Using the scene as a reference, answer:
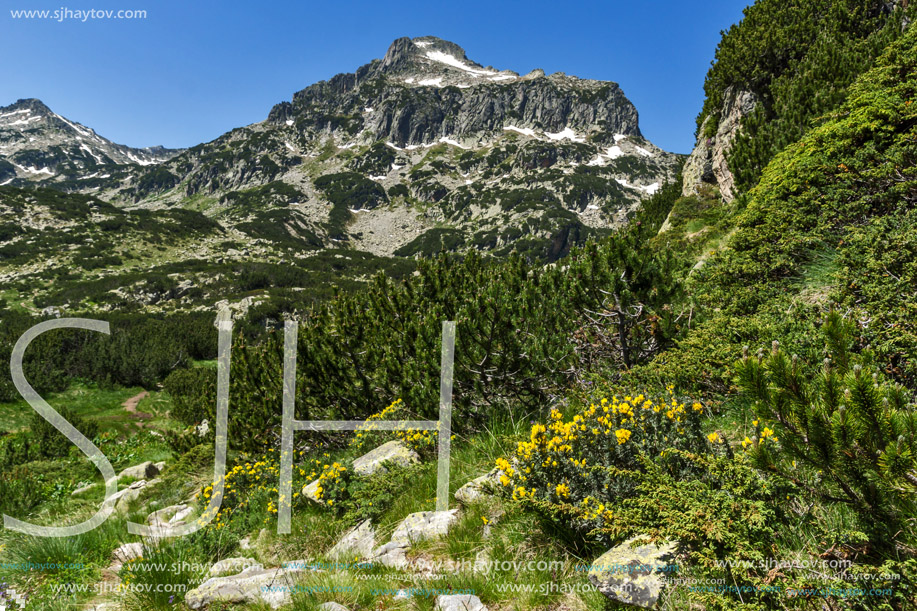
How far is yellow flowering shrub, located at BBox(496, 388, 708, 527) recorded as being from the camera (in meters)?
2.96

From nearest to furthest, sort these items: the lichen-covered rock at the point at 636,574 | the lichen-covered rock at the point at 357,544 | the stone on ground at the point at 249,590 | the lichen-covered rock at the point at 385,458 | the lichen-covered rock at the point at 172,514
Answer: the lichen-covered rock at the point at 636,574 < the stone on ground at the point at 249,590 < the lichen-covered rock at the point at 357,544 < the lichen-covered rock at the point at 385,458 < the lichen-covered rock at the point at 172,514

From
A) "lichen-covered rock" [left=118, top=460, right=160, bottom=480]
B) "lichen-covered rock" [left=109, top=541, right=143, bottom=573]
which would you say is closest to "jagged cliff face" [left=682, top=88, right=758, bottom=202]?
"lichen-covered rock" [left=109, top=541, right=143, bottom=573]

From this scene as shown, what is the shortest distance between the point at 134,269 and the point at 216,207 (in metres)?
119

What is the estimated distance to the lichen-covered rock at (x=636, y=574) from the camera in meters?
2.31

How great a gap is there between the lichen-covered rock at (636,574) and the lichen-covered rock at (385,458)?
3.37 metres

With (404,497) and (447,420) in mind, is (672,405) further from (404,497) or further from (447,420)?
(447,420)

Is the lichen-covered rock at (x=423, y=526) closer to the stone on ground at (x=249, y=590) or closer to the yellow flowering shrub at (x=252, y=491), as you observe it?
the stone on ground at (x=249, y=590)

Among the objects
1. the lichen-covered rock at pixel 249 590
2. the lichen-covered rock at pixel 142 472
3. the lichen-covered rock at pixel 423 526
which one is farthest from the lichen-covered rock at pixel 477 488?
the lichen-covered rock at pixel 142 472

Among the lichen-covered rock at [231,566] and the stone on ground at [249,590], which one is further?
the lichen-covered rock at [231,566]

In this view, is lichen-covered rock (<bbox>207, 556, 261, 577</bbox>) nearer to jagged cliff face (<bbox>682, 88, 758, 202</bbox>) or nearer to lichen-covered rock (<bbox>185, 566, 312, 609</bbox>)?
lichen-covered rock (<bbox>185, 566, 312, 609</bbox>)

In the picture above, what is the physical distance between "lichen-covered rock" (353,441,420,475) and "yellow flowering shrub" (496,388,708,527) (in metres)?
2.58

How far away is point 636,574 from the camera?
7.87ft

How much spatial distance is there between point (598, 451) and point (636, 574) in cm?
95

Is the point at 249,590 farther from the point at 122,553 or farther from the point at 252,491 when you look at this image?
the point at 252,491
